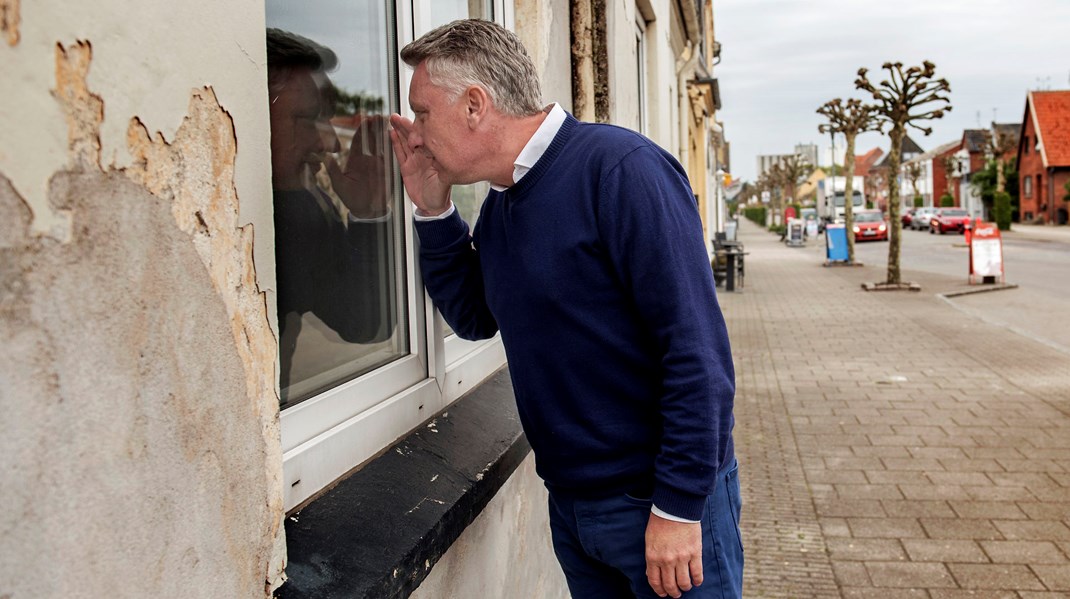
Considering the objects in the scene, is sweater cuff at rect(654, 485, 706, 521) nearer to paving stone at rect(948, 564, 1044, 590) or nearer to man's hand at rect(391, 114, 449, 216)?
man's hand at rect(391, 114, 449, 216)

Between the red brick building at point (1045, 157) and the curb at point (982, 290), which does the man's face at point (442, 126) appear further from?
the red brick building at point (1045, 157)

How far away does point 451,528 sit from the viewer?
2.04 meters

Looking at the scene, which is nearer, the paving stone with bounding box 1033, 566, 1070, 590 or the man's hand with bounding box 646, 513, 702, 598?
the man's hand with bounding box 646, 513, 702, 598

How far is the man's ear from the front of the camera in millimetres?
2002

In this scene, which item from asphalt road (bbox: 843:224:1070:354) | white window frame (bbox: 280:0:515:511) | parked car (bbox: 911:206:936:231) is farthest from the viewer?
parked car (bbox: 911:206:936:231)

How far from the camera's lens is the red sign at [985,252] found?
19.0 meters

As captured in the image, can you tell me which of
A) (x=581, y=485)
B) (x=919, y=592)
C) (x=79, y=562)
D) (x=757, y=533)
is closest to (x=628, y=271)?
(x=581, y=485)

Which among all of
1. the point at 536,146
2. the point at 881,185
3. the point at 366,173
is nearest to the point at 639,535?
the point at 536,146

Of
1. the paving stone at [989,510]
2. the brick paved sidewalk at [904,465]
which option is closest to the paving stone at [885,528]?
the brick paved sidewalk at [904,465]

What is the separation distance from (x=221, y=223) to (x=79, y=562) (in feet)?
1.68

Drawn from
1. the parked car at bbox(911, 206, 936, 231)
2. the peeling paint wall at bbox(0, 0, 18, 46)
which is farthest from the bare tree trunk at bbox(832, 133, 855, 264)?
the parked car at bbox(911, 206, 936, 231)

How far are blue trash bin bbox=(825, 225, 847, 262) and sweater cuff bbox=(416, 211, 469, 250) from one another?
27.1 meters

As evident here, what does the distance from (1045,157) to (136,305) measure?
72954 millimetres

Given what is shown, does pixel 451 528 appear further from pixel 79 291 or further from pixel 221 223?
pixel 79 291
